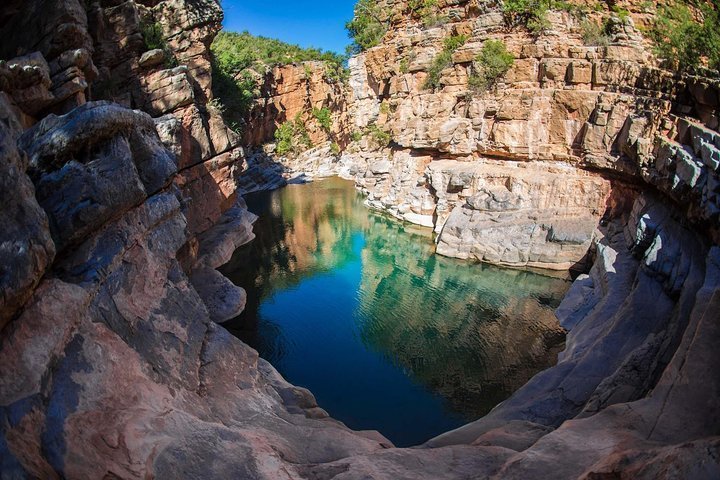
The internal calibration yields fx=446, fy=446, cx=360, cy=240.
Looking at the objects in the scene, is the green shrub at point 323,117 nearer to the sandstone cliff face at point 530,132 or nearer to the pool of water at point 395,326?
the sandstone cliff face at point 530,132

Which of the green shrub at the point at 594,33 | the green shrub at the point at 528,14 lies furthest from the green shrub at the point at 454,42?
the green shrub at the point at 594,33

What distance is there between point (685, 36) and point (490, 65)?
8.63 meters

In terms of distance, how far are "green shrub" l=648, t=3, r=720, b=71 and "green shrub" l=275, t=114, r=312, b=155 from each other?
30.8 m

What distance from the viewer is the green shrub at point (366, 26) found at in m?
34.1

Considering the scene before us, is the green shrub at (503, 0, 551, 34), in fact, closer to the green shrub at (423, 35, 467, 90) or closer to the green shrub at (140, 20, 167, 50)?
the green shrub at (423, 35, 467, 90)

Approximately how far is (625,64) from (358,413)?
20310 mm

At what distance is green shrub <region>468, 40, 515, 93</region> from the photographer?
24.0 meters

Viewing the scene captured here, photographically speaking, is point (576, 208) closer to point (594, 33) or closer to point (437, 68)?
point (594, 33)

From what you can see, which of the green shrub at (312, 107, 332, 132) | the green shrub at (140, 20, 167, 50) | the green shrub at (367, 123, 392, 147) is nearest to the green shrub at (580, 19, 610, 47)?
the green shrub at (367, 123, 392, 147)

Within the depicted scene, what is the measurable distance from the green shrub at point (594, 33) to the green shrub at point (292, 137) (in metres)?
28.1

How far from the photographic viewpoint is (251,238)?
24156mm

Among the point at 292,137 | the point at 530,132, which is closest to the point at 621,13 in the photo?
the point at 530,132

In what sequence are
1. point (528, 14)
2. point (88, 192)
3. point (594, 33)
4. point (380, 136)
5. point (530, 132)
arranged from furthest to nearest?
point (380, 136) < point (528, 14) < point (530, 132) < point (594, 33) < point (88, 192)

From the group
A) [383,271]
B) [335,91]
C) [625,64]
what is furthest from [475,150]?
[335,91]
